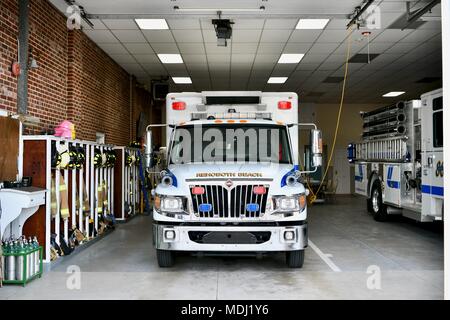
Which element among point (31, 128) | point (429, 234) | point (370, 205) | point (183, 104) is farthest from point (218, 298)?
point (370, 205)

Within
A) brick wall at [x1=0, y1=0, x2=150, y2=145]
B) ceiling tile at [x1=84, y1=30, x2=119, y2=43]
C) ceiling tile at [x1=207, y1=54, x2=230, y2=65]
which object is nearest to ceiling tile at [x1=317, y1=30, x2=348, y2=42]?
ceiling tile at [x1=207, y1=54, x2=230, y2=65]

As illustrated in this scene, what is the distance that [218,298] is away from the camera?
16.6ft

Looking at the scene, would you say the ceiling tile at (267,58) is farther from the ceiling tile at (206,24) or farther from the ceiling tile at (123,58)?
the ceiling tile at (123,58)

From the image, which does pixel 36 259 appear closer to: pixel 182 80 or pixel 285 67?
pixel 285 67

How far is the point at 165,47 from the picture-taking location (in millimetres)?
11617

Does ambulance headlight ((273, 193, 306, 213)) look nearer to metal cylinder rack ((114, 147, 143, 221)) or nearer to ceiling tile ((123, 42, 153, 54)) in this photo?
metal cylinder rack ((114, 147, 143, 221))

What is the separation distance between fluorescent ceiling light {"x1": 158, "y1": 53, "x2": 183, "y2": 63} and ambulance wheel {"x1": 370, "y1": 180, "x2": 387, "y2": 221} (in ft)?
21.8

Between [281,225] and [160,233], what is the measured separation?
5.49 feet

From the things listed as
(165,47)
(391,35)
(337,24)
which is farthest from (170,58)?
(391,35)

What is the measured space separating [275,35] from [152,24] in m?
2.97

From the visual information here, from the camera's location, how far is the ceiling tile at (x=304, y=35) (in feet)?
33.7

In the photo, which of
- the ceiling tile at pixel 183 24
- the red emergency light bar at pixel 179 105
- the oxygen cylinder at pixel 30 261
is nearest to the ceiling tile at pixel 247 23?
the ceiling tile at pixel 183 24

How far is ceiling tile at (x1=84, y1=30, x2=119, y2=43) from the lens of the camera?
1019 centimetres

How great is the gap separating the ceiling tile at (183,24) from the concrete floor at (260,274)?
4.75 m
